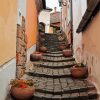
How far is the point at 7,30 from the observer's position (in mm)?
5426

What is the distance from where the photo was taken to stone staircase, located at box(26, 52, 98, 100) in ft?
19.1

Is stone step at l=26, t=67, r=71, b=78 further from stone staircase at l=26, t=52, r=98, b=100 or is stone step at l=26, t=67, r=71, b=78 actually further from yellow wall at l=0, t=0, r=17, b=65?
yellow wall at l=0, t=0, r=17, b=65

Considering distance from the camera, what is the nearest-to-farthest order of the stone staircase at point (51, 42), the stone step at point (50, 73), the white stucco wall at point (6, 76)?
the white stucco wall at point (6, 76)
the stone step at point (50, 73)
the stone staircase at point (51, 42)

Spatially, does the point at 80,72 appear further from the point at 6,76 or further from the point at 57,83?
the point at 6,76

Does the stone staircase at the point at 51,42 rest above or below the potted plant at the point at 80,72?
above

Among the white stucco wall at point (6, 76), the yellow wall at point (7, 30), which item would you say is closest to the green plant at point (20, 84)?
the white stucco wall at point (6, 76)

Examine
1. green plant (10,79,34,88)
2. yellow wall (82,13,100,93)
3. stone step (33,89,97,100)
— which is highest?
yellow wall (82,13,100,93)

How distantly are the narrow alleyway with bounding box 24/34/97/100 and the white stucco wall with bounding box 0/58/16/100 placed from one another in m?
0.68

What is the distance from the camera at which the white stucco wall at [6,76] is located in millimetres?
4913

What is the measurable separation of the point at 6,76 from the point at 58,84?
1.92m

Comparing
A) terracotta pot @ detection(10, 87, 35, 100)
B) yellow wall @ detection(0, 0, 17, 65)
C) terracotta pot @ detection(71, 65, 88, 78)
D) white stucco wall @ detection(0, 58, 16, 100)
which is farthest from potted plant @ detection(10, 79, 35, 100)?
terracotta pot @ detection(71, 65, 88, 78)

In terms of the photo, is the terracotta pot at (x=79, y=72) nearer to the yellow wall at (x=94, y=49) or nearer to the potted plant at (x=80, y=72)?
the potted plant at (x=80, y=72)

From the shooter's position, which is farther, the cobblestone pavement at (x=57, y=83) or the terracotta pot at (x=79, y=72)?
the terracotta pot at (x=79, y=72)

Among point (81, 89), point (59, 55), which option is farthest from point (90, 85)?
point (59, 55)
